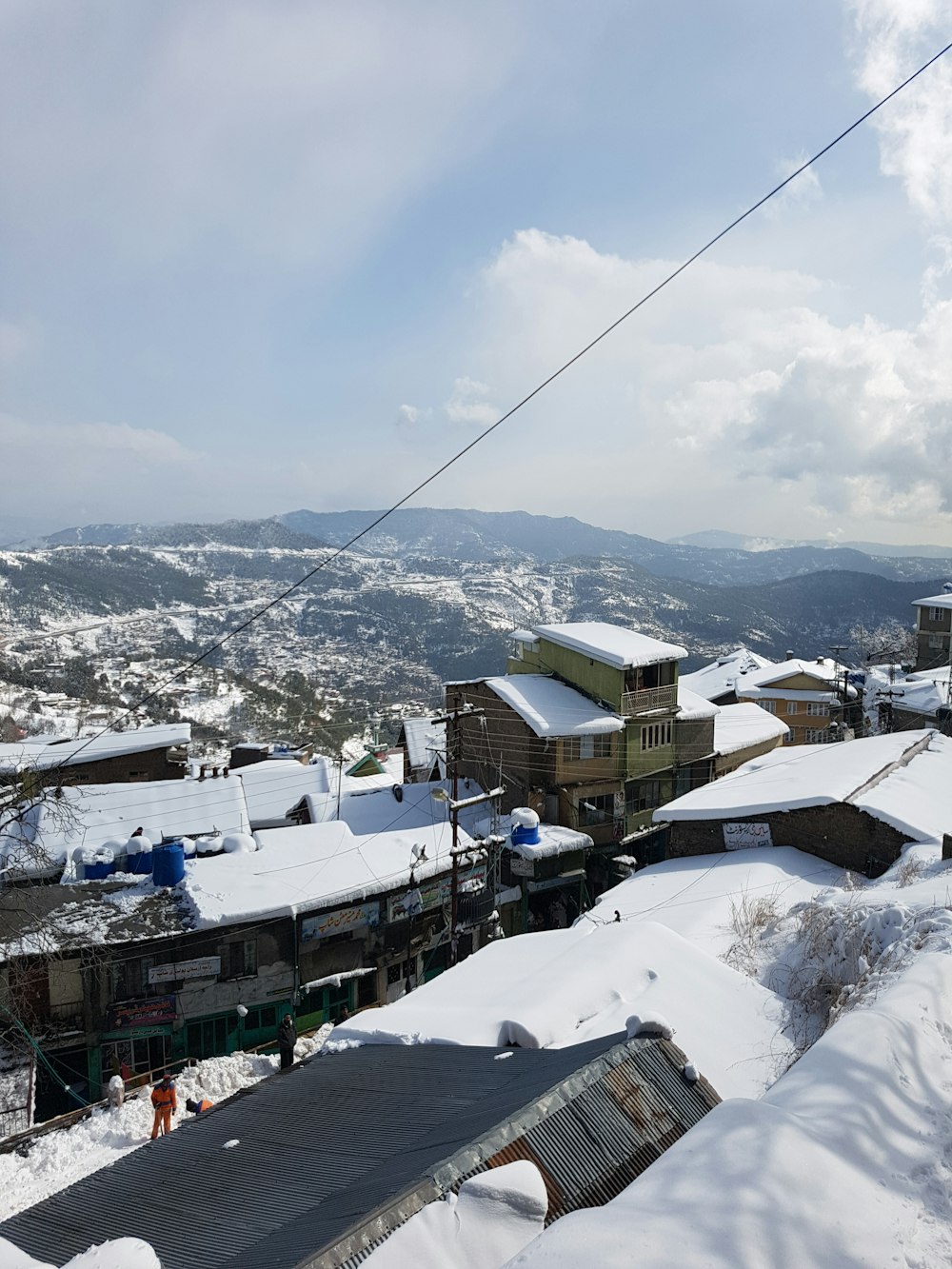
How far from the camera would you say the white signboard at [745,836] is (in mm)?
17672

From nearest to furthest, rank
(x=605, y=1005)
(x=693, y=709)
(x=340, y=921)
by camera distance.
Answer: (x=605, y=1005) → (x=340, y=921) → (x=693, y=709)

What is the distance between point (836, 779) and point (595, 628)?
13.5 metres

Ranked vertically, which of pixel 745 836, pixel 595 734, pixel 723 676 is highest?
pixel 595 734

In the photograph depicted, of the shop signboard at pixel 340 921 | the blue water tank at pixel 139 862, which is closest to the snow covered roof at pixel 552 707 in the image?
the shop signboard at pixel 340 921

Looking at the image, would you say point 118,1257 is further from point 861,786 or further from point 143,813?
point 143,813

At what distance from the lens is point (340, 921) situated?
17.8m

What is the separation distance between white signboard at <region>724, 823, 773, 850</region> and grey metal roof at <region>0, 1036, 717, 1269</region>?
12998mm

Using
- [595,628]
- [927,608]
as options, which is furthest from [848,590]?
[595,628]

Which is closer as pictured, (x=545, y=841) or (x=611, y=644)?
(x=545, y=841)

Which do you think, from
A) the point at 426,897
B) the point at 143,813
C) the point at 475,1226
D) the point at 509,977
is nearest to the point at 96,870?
the point at 143,813

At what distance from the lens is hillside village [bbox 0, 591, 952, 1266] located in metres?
3.32

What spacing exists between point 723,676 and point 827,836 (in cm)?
4040

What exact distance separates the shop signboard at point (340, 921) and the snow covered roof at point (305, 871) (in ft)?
1.03

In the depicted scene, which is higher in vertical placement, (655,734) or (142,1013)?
(655,734)
